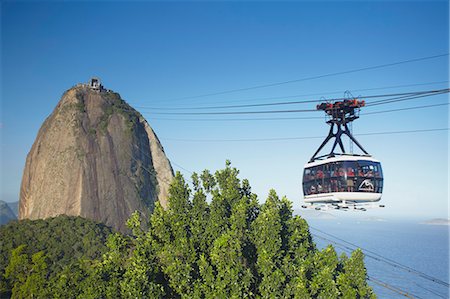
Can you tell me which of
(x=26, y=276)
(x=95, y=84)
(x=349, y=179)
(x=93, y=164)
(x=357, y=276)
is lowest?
(x=26, y=276)

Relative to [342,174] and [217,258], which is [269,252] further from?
[342,174]

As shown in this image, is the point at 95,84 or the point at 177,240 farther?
the point at 95,84

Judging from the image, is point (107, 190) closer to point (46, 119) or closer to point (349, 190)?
point (46, 119)

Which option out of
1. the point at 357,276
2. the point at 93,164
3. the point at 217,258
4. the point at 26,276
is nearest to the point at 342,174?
the point at 357,276

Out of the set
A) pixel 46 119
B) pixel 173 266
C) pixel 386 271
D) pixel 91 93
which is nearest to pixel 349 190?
pixel 173 266

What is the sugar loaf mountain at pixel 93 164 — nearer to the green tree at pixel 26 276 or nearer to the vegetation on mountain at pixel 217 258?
the green tree at pixel 26 276
